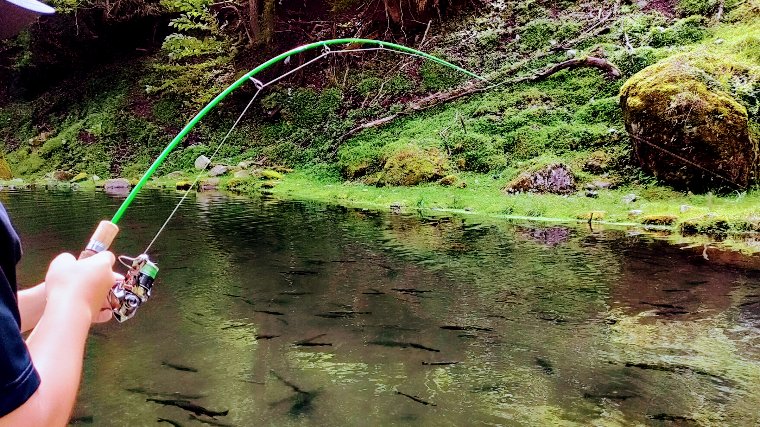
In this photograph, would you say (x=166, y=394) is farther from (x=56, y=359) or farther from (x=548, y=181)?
(x=548, y=181)

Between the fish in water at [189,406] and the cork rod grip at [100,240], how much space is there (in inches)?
60.4

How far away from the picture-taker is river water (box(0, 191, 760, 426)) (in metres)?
2.95

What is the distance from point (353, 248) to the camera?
6391mm

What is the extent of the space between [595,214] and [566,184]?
1.05 metres

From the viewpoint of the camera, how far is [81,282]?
1402 mm

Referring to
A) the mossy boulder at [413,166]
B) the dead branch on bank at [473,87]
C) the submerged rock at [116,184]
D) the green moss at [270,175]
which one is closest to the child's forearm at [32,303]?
the mossy boulder at [413,166]

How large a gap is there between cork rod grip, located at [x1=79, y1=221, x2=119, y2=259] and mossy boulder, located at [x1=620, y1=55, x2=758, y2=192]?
7177mm

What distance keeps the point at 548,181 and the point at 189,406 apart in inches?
254

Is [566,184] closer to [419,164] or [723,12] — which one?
[419,164]

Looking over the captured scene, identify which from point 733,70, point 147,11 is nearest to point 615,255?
point 733,70

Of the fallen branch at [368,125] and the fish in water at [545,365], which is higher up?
the fallen branch at [368,125]

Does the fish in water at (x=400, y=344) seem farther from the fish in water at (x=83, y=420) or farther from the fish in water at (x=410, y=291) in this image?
the fish in water at (x=83, y=420)

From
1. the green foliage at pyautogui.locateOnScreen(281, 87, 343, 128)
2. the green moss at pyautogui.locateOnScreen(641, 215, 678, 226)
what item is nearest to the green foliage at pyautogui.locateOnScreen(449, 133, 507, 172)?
the green moss at pyautogui.locateOnScreen(641, 215, 678, 226)

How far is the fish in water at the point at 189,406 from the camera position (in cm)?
292
